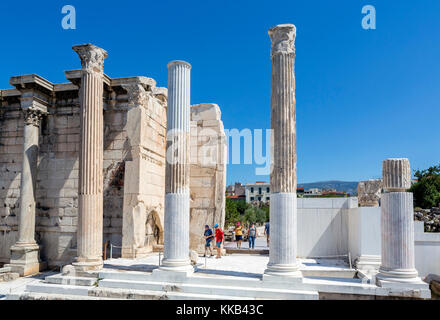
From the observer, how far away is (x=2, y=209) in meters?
14.7

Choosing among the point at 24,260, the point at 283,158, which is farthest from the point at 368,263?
the point at 24,260

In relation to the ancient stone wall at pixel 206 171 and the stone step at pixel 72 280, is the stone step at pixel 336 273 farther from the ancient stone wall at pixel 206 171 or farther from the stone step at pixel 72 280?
the stone step at pixel 72 280

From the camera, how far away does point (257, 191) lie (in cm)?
9475

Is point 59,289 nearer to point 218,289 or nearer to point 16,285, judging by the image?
point 16,285

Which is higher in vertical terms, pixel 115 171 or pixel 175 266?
pixel 115 171

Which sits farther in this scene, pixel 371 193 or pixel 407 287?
pixel 371 193

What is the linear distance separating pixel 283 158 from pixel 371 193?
408 centimetres

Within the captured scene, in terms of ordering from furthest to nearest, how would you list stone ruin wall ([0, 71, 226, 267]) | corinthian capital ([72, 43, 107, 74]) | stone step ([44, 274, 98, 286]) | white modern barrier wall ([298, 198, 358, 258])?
stone ruin wall ([0, 71, 226, 267]), white modern barrier wall ([298, 198, 358, 258]), corinthian capital ([72, 43, 107, 74]), stone step ([44, 274, 98, 286])

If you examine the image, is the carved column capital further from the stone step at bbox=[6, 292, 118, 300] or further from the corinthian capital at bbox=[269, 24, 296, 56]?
the corinthian capital at bbox=[269, 24, 296, 56]

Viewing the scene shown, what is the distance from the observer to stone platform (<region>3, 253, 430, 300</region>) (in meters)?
8.48

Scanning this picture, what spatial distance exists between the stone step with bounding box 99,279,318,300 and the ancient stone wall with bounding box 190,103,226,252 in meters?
5.16

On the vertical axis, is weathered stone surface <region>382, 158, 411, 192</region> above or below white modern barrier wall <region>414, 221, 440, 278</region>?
above

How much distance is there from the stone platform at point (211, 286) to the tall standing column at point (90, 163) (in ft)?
2.59

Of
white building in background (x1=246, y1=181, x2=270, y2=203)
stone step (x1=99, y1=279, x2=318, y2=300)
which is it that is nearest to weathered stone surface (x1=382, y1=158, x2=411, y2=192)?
stone step (x1=99, y1=279, x2=318, y2=300)
